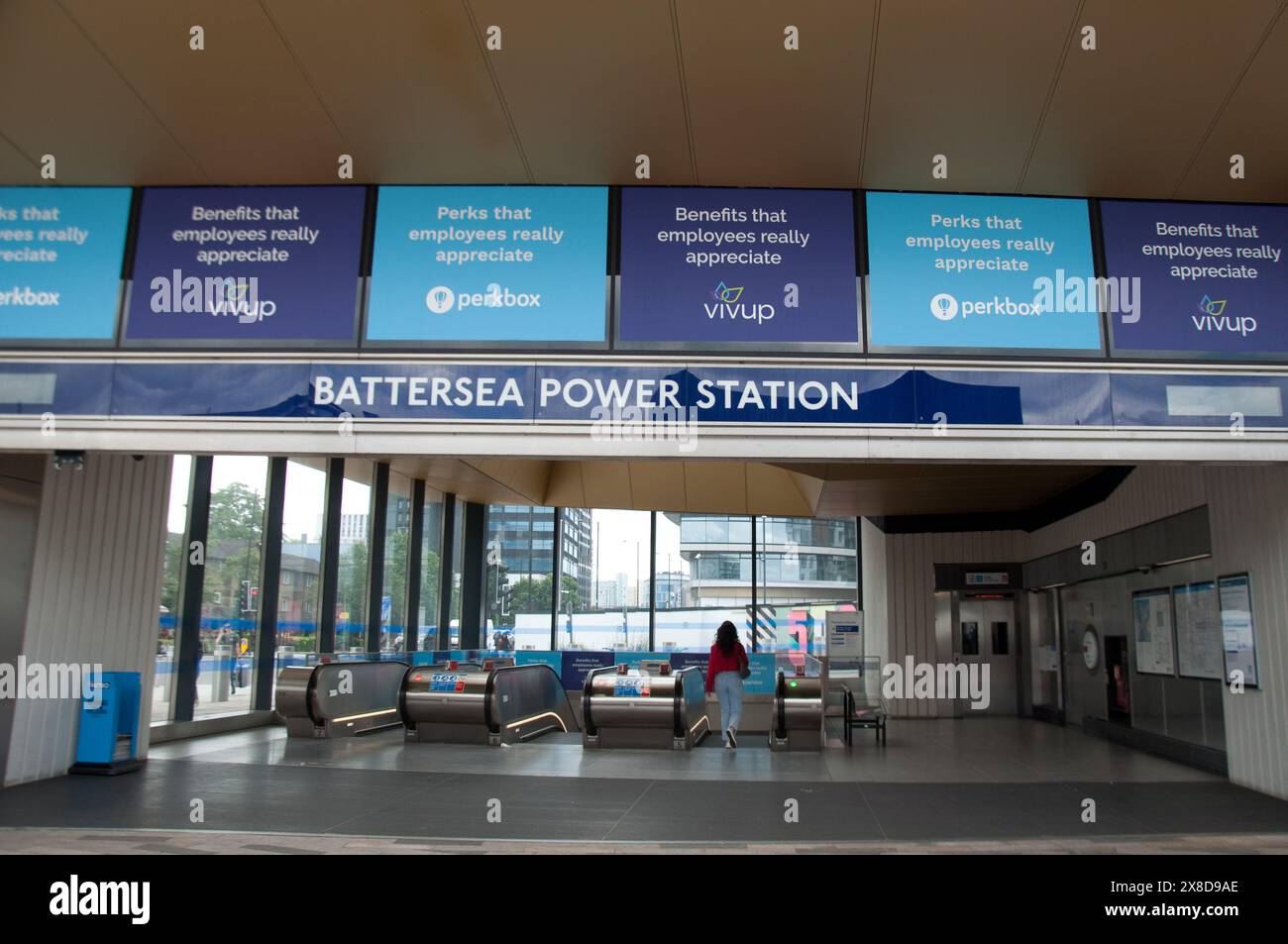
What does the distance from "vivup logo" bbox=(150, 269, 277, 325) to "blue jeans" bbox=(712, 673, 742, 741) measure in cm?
695

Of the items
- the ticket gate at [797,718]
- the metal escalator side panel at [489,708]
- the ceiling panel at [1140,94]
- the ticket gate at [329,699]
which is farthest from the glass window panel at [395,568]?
the ceiling panel at [1140,94]

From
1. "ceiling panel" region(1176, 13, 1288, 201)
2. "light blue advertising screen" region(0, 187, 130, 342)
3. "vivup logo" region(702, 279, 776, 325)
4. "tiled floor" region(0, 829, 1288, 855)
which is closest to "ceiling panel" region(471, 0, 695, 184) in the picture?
"vivup logo" region(702, 279, 776, 325)

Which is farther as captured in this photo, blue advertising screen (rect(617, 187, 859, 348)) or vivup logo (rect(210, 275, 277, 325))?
vivup logo (rect(210, 275, 277, 325))

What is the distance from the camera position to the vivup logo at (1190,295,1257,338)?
16.7 feet

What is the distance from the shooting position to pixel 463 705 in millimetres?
10750

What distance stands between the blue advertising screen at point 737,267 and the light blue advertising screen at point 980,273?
217 millimetres

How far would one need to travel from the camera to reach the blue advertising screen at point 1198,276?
16.7ft

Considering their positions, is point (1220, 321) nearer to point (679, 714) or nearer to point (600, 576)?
point (679, 714)

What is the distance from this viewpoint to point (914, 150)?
5074 millimetres

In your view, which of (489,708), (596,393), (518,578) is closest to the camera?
(596,393)

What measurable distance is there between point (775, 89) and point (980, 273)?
5.44 ft

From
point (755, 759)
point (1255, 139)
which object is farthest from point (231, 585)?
point (1255, 139)

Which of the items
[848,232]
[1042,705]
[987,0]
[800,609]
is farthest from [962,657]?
[987,0]

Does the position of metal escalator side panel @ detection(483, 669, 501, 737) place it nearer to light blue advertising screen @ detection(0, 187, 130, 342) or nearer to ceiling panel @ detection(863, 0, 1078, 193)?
light blue advertising screen @ detection(0, 187, 130, 342)
